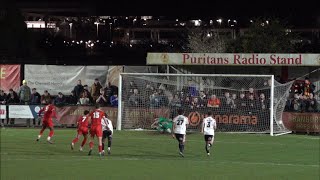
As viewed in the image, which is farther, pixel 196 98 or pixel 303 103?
pixel 196 98

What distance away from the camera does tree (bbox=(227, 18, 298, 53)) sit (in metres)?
41.1

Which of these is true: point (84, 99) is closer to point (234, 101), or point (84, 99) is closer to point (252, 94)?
point (234, 101)

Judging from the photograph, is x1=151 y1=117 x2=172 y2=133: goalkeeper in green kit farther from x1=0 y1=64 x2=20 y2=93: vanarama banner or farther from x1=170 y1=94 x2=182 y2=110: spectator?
x1=0 y1=64 x2=20 y2=93: vanarama banner

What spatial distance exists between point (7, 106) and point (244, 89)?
42.3 ft

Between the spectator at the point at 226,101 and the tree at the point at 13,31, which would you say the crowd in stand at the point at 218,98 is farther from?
the tree at the point at 13,31

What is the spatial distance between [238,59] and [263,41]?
12543 mm

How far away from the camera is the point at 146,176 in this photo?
536 inches

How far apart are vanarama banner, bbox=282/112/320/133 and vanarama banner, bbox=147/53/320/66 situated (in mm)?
2642

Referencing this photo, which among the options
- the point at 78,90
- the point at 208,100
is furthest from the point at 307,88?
the point at 78,90

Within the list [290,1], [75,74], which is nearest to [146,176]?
[75,74]

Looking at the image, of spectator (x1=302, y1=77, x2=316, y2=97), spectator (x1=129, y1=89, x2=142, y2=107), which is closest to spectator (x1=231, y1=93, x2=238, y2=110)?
spectator (x1=302, y1=77, x2=316, y2=97)

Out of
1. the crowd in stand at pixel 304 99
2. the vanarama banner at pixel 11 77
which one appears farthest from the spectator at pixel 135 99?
the vanarama banner at pixel 11 77

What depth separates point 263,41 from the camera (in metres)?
41.9

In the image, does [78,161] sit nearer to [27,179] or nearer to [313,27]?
[27,179]
